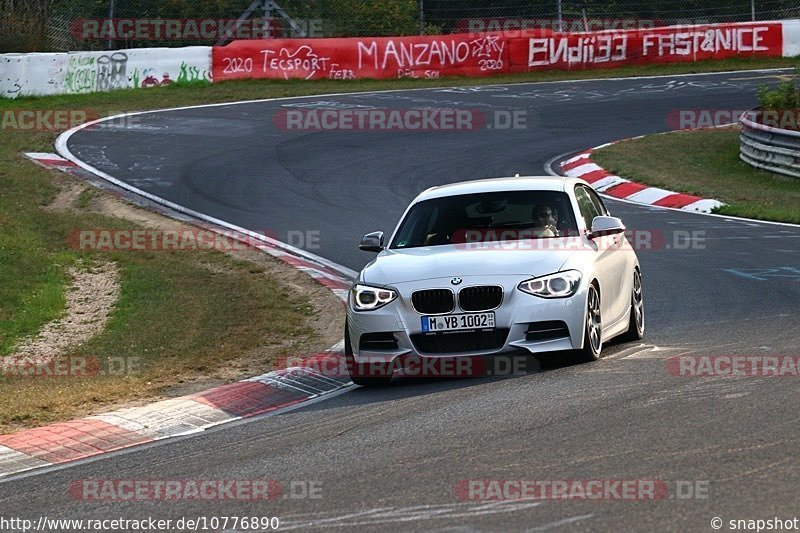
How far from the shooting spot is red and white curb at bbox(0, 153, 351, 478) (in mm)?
8109

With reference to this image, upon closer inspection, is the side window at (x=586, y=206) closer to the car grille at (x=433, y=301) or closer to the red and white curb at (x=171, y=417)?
the car grille at (x=433, y=301)

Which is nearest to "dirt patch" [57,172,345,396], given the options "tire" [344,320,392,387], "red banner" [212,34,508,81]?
"tire" [344,320,392,387]

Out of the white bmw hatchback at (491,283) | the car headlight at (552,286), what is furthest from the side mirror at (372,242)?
the car headlight at (552,286)

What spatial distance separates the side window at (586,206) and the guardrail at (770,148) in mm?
10951

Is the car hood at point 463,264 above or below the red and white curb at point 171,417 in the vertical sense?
above

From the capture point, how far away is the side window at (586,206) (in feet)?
35.0

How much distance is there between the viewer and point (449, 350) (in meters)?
9.30

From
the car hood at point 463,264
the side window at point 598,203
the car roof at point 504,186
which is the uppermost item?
the car roof at point 504,186

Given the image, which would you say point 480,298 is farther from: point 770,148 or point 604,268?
point 770,148

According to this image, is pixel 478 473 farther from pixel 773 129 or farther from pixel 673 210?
pixel 773 129

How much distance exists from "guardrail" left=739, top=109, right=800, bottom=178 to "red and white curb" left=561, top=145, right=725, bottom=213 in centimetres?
242

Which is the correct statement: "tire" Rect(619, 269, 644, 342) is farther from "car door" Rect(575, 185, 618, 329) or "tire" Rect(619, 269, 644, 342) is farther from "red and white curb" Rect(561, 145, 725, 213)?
"red and white curb" Rect(561, 145, 725, 213)

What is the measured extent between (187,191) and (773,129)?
951 cm

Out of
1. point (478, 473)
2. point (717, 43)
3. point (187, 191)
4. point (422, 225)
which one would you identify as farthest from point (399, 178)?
point (717, 43)
